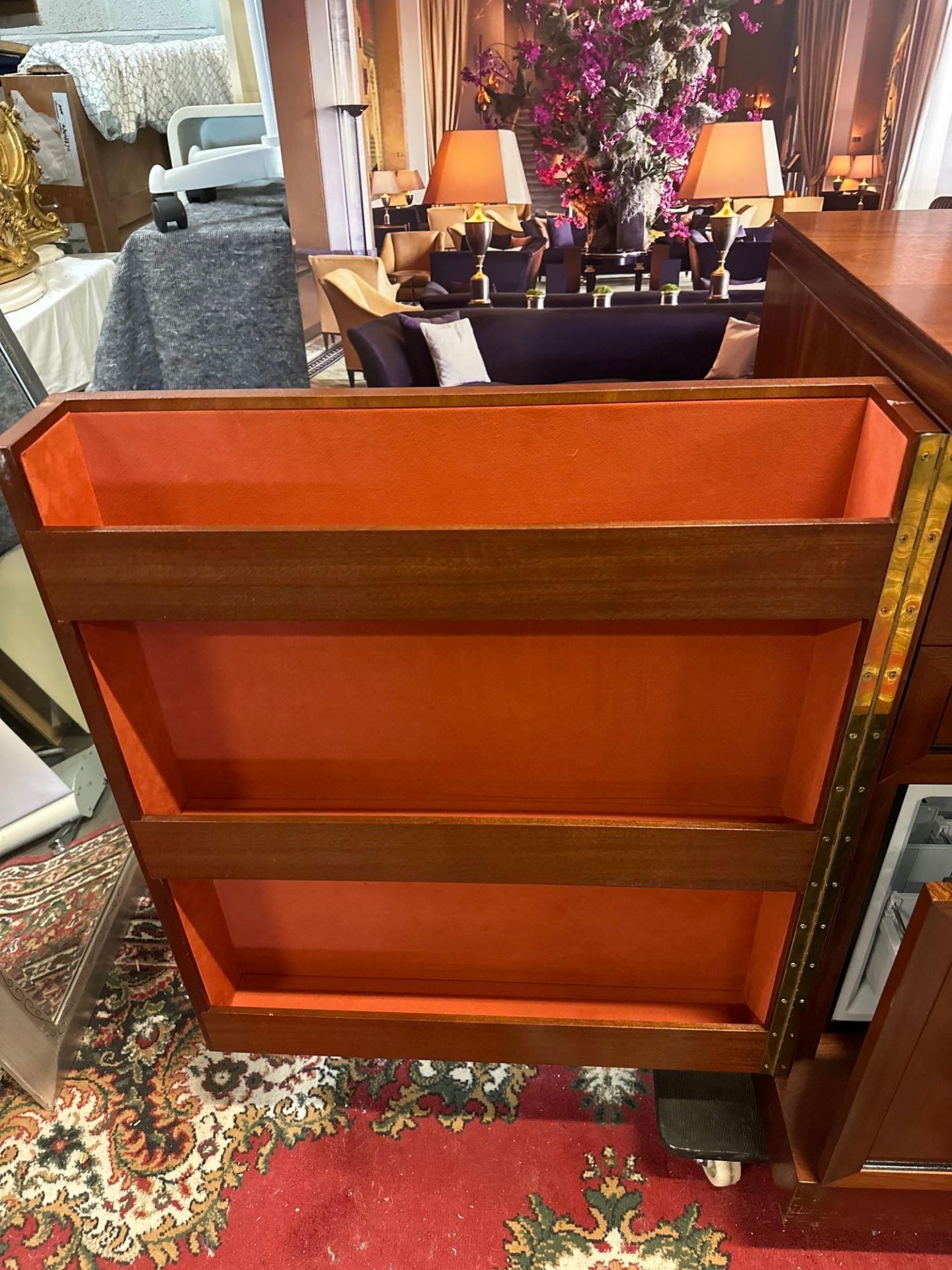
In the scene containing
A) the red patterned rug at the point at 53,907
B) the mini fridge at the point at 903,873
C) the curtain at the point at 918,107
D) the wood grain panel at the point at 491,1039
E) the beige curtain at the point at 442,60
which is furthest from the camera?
the curtain at the point at 918,107

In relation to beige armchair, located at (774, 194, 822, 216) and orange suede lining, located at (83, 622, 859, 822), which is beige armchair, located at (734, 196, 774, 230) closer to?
beige armchair, located at (774, 194, 822, 216)

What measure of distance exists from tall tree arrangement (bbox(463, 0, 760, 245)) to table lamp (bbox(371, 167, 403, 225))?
0.37 meters

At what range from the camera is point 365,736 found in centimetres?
80

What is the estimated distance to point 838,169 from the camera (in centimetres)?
283

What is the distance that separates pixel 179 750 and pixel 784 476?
25.8 inches

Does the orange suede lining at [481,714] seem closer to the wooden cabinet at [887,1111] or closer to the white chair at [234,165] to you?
the wooden cabinet at [887,1111]

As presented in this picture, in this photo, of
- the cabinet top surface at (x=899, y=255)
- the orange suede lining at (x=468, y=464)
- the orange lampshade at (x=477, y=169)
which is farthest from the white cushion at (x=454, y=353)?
the orange suede lining at (x=468, y=464)

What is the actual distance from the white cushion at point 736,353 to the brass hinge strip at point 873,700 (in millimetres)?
2009

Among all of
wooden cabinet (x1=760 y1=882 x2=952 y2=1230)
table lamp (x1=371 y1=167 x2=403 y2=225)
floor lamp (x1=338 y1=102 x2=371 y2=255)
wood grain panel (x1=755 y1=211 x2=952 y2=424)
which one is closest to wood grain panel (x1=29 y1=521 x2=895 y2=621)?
wood grain panel (x1=755 y1=211 x2=952 y2=424)

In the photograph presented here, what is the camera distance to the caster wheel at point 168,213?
5.72 ft

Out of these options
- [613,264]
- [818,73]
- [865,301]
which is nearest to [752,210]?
[818,73]

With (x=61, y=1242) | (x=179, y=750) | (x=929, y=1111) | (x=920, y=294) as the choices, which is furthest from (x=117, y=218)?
(x=929, y=1111)

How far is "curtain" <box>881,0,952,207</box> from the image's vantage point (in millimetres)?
2547

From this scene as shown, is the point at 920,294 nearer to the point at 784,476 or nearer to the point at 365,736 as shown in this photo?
the point at 784,476
